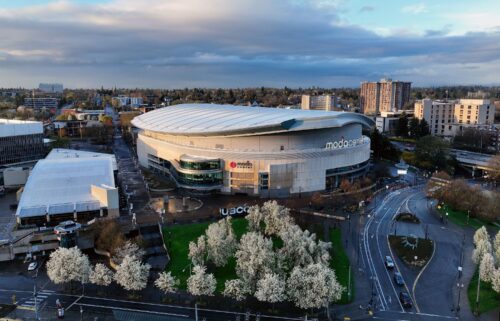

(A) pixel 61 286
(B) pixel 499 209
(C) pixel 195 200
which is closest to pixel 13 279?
(A) pixel 61 286

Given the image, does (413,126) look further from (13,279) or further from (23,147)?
(13,279)

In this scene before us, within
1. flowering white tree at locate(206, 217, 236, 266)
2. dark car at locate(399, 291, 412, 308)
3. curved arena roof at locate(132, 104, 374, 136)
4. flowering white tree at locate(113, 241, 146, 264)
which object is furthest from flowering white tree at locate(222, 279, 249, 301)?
curved arena roof at locate(132, 104, 374, 136)

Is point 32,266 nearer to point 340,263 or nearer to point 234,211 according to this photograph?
point 234,211

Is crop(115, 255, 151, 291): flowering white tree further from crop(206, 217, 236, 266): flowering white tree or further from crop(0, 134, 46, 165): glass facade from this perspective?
crop(0, 134, 46, 165): glass facade

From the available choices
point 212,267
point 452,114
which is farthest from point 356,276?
point 452,114

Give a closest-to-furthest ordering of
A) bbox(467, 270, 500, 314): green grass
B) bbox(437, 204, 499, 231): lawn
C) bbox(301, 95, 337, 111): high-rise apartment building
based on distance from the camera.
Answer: bbox(467, 270, 500, 314): green grass → bbox(437, 204, 499, 231): lawn → bbox(301, 95, 337, 111): high-rise apartment building

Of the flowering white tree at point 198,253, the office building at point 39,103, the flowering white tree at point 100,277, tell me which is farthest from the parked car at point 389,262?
the office building at point 39,103

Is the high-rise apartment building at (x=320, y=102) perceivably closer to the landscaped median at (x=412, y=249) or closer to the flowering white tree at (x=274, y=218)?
the landscaped median at (x=412, y=249)
